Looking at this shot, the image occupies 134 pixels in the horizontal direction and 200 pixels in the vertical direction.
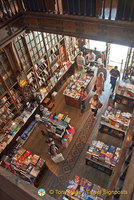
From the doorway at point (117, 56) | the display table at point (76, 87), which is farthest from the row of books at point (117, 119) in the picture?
the doorway at point (117, 56)

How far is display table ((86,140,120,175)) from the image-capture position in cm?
579

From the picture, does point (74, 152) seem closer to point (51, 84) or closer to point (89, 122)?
point (89, 122)

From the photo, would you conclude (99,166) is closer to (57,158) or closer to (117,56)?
(57,158)

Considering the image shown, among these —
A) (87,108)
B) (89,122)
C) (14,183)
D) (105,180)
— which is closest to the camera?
(14,183)

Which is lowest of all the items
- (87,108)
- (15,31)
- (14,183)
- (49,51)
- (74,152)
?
(14,183)

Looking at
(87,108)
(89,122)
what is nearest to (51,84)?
(87,108)

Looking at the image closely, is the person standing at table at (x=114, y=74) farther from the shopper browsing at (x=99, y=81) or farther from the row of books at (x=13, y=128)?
the row of books at (x=13, y=128)

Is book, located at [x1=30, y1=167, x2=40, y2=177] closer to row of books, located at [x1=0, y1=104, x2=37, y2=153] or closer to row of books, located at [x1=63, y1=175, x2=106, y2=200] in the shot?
row of books, located at [x1=63, y1=175, x2=106, y2=200]

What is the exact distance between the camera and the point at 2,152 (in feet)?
21.8

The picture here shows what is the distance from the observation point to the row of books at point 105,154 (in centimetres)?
578

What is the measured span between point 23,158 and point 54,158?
1.23 m

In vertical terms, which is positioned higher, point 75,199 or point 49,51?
point 49,51

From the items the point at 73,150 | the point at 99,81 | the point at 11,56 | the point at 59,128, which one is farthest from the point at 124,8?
the point at 73,150

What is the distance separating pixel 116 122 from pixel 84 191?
117 inches
